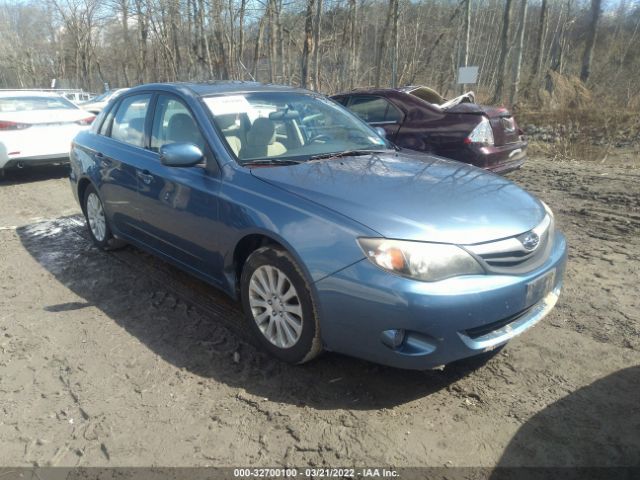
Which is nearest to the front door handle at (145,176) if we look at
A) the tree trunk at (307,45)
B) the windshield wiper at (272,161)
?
the windshield wiper at (272,161)

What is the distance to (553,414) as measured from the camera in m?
2.48

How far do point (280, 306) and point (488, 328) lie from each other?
45.6 inches

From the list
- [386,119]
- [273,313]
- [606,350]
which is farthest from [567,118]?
[273,313]

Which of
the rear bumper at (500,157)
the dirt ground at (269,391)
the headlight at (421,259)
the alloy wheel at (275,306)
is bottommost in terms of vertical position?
the dirt ground at (269,391)

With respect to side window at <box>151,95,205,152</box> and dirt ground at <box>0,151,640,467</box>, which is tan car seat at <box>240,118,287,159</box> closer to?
side window at <box>151,95,205,152</box>

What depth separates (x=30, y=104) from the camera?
28.4ft

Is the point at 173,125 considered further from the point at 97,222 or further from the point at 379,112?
the point at 379,112

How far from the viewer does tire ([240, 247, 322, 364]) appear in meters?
2.66

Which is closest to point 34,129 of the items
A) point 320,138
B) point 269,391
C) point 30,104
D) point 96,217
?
point 30,104

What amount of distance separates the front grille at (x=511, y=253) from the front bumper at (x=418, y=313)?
54mm

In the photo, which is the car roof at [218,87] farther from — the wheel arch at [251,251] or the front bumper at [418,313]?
the front bumper at [418,313]

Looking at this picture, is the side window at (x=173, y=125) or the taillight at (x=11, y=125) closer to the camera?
the side window at (x=173, y=125)

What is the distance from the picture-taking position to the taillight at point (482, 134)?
20.8 feet

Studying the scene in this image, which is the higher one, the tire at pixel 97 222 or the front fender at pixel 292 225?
the front fender at pixel 292 225
